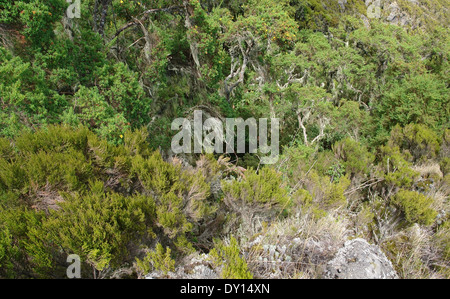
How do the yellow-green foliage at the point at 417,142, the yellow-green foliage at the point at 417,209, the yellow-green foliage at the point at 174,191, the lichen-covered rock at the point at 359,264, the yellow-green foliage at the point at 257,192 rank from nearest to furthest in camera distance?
the lichen-covered rock at the point at 359,264, the yellow-green foliage at the point at 174,191, the yellow-green foliage at the point at 257,192, the yellow-green foliage at the point at 417,209, the yellow-green foliage at the point at 417,142

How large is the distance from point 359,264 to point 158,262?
2198mm

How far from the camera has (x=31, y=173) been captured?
9.52 feet

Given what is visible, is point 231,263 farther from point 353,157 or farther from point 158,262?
point 353,157

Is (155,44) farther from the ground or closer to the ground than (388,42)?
closer to the ground

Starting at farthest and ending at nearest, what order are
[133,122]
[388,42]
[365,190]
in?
[388,42] < [365,190] < [133,122]

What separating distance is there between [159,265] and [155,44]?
5.53 meters

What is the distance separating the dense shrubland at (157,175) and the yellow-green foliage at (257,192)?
0.02 meters

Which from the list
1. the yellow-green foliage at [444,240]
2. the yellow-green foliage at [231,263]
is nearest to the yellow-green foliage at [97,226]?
the yellow-green foliage at [231,263]

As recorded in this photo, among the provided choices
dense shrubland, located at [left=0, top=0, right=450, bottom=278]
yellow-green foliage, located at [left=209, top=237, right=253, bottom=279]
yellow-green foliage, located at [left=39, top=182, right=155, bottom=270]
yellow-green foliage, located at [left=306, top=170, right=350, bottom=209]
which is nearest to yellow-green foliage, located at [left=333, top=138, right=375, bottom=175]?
dense shrubland, located at [left=0, top=0, right=450, bottom=278]

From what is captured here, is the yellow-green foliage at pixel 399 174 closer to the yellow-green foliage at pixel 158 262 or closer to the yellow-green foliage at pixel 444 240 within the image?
the yellow-green foliage at pixel 444 240

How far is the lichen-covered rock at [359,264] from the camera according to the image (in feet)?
9.10
